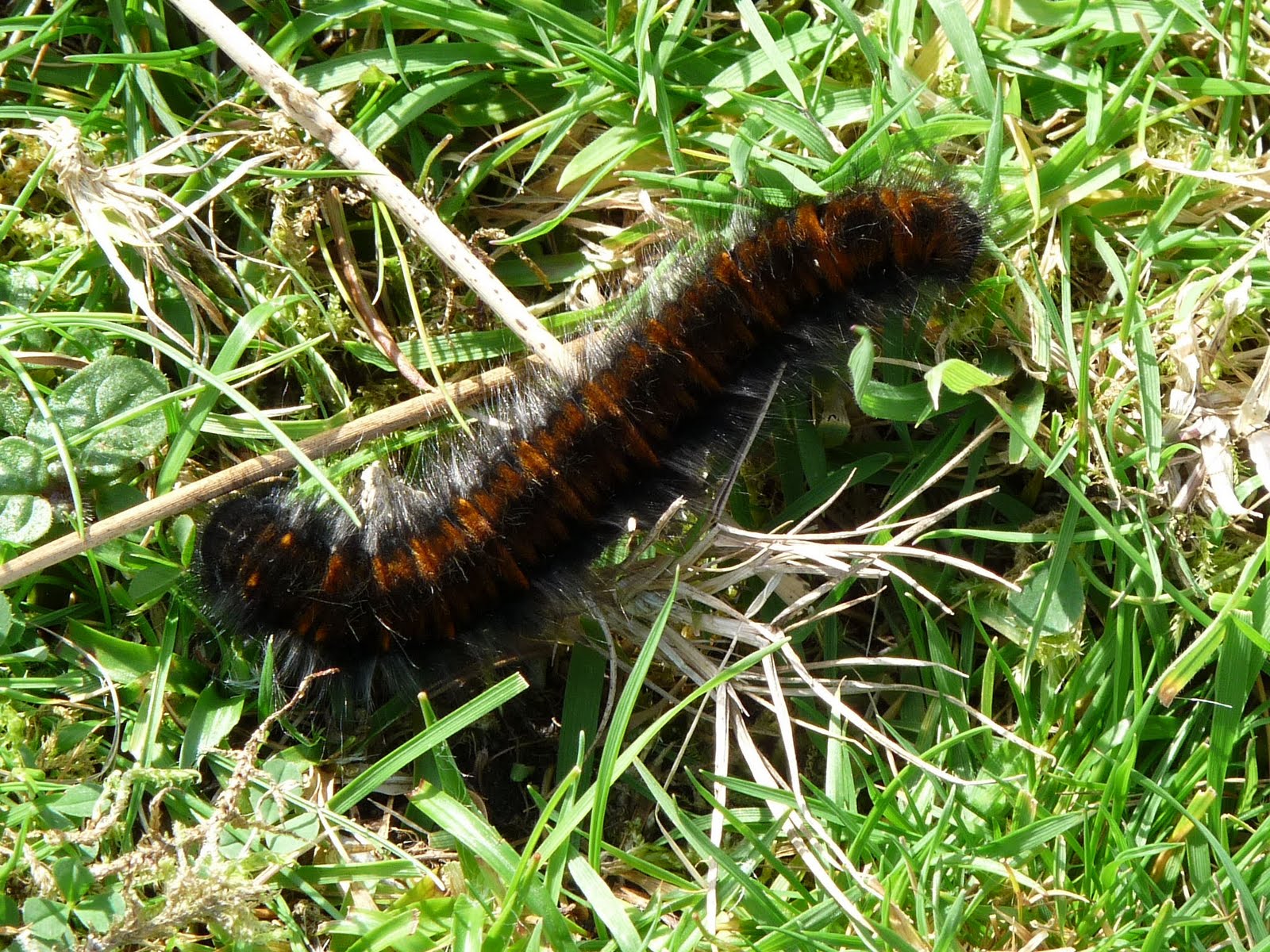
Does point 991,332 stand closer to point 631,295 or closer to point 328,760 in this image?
point 631,295

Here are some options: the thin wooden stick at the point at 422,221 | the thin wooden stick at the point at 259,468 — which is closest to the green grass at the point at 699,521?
the thin wooden stick at the point at 259,468

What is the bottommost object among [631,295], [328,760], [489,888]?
[489,888]

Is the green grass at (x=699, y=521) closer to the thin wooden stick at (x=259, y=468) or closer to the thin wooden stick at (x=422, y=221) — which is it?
the thin wooden stick at (x=259, y=468)

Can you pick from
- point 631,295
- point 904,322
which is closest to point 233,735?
point 631,295

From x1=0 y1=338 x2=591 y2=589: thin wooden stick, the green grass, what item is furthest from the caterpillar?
the green grass

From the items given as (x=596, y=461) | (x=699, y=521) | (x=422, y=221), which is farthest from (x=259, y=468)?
(x=699, y=521)

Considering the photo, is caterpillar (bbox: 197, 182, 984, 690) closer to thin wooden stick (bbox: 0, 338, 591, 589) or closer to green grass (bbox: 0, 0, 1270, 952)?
thin wooden stick (bbox: 0, 338, 591, 589)

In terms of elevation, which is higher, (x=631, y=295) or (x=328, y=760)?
(x=631, y=295)

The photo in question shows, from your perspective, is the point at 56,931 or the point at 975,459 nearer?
the point at 56,931
